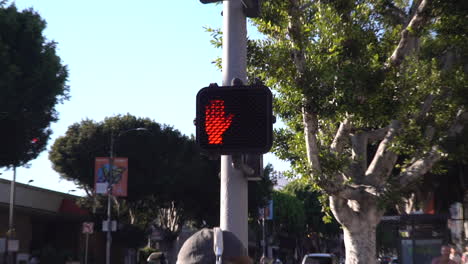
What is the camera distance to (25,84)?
93.1ft

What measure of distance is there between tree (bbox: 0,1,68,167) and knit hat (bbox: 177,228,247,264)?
2522 centimetres

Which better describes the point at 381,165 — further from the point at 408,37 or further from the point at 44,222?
the point at 44,222

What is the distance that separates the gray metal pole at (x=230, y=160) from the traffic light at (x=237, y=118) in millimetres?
369

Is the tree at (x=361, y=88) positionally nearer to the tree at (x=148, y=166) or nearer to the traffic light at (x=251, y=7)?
the traffic light at (x=251, y=7)

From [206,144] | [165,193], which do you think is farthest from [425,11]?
[165,193]

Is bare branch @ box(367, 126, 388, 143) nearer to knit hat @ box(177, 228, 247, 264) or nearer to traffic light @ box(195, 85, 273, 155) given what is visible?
traffic light @ box(195, 85, 273, 155)

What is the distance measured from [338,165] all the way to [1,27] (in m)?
17.0

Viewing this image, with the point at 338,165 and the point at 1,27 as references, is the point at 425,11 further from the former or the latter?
the point at 1,27

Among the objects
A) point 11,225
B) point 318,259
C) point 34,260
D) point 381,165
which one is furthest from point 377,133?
point 34,260

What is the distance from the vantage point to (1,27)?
2788 cm

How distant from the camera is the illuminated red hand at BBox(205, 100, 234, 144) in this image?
194 inches

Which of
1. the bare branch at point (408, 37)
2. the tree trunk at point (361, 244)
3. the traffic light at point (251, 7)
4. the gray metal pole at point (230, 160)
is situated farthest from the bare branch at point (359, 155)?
the gray metal pole at point (230, 160)

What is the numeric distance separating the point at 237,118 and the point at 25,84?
990 inches

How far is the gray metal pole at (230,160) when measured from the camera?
5.14 metres
